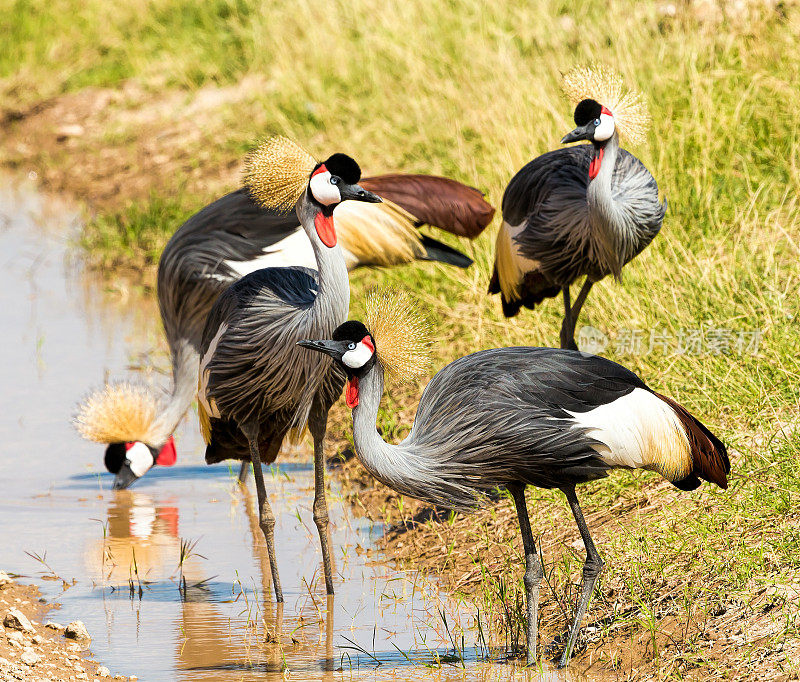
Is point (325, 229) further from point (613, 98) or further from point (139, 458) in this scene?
point (139, 458)

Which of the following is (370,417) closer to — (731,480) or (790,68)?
(731,480)

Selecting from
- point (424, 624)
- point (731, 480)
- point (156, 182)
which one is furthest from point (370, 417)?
point (156, 182)

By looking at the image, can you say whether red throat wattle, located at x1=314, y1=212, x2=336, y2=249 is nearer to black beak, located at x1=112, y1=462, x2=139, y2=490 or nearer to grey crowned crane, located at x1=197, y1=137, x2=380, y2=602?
grey crowned crane, located at x1=197, y1=137, x2=380, y2=602

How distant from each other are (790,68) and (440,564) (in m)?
3.56

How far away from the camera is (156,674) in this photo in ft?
11.2

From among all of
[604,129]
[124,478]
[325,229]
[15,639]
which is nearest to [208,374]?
[325,229]

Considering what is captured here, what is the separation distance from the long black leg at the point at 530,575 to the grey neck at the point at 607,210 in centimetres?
143

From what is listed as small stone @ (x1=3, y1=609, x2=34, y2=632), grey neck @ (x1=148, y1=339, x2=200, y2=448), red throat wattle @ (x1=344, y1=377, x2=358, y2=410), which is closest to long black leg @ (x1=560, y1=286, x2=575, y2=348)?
grey neck @ (x1=148, y1=339, x2=200, y2=448)

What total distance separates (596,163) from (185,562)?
204 centimetres

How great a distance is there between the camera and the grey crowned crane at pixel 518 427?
331 cm

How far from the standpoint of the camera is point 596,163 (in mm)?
4648

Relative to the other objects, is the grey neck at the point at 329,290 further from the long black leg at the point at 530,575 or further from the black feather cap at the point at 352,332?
the long black leg at the point at 530,575

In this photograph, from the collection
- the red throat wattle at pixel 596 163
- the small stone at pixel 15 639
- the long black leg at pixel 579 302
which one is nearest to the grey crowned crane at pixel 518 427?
the small stone at pixel 15 639

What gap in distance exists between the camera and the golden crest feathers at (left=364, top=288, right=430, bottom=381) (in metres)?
3.34
